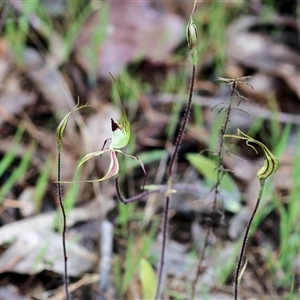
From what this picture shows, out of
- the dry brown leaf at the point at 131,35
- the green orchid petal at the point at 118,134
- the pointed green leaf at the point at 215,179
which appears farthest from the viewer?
the dry brown leaf at the point at 131,35

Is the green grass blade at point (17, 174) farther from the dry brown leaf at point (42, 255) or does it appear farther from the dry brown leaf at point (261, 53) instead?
the dry brown leaf at point (261, 53)

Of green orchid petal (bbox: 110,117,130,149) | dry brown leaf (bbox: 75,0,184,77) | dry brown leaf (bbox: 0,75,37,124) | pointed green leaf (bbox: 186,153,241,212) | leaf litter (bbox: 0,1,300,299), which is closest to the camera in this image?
green orchid petal (bbox: 110,117,130,149)

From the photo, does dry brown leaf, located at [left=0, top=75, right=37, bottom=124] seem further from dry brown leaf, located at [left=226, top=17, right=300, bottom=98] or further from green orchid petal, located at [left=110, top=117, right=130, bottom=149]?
green orchid petal, located at [left=110, top=117, right=130, bottom=149]

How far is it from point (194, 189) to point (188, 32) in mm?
820

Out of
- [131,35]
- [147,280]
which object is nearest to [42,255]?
[147,280]

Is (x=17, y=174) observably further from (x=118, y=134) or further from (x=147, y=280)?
(x=118, y=134)

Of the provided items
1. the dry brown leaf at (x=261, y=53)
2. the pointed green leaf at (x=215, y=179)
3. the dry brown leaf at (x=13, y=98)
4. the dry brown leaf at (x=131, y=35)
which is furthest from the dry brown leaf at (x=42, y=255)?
the dry brown leaf at (x=261, y=53)

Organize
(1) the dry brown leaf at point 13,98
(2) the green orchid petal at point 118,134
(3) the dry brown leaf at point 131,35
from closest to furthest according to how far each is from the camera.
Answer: (2) the green orchid petal at point 118,134 → (1) the dry brown leaf at point 13,98 → (3) the dry brown leaf at point 131,35

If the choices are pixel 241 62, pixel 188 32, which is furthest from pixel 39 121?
pixel 188 32

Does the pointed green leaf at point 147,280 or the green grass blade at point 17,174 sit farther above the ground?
the green grass blade at point 17,174

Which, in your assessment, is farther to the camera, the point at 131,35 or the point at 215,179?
the point at 131,35

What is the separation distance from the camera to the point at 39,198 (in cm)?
171

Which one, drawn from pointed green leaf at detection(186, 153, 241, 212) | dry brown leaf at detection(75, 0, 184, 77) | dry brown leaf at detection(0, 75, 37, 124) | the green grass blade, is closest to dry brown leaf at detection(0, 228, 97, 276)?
the green grass blade

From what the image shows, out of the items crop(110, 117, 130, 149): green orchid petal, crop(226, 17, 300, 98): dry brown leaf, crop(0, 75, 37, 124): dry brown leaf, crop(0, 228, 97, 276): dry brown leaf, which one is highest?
crop(110, 117, 130, 149): green orchid petal
